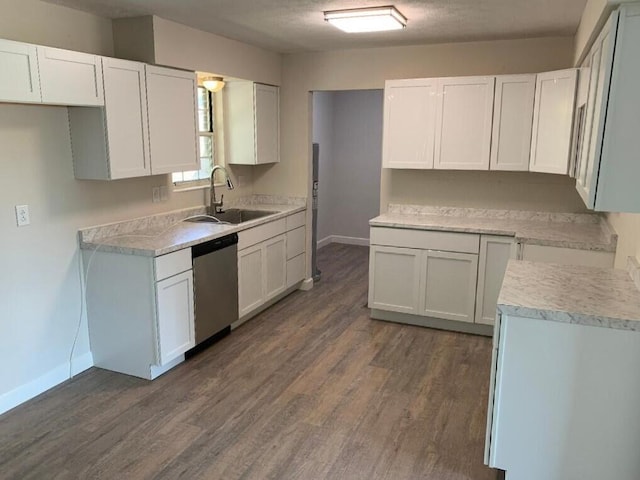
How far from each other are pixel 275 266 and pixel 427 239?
56.1 inches

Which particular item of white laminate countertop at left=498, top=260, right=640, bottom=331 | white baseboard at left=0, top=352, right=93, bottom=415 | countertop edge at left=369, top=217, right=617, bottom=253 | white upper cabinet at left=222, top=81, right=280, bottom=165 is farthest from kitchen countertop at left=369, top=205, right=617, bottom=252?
white baseboard at left=0, top=352, right=93, bottom=415

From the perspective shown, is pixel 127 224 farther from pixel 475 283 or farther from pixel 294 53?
pixel 475 283

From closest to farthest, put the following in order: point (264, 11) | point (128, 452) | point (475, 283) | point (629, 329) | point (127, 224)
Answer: point (629, 329), point (128, 452), point (264, 11), point (127, 224), point (475, 283)

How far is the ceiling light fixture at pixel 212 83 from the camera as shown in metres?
4.32

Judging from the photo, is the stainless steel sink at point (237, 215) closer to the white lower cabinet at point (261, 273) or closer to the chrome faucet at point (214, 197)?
the chrome faucet at point (214, 197)

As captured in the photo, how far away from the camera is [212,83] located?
433 cm

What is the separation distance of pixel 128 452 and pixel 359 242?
5.22 m

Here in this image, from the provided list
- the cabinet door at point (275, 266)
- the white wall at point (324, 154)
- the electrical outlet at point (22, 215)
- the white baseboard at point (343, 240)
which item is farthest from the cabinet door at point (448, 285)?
the white baseboard at point (343, 240)

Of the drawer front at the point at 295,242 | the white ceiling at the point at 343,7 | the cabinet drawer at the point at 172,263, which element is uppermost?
the white ceiling at the point at 343,7

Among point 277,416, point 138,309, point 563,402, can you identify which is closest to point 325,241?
point 138,309

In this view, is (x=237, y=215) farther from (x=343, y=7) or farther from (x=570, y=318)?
(x=570, y=318)

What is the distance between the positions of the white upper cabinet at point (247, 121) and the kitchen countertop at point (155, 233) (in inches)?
26.8

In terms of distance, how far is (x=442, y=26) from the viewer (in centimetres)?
355

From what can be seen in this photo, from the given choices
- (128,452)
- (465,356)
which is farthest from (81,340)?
(465,356)
